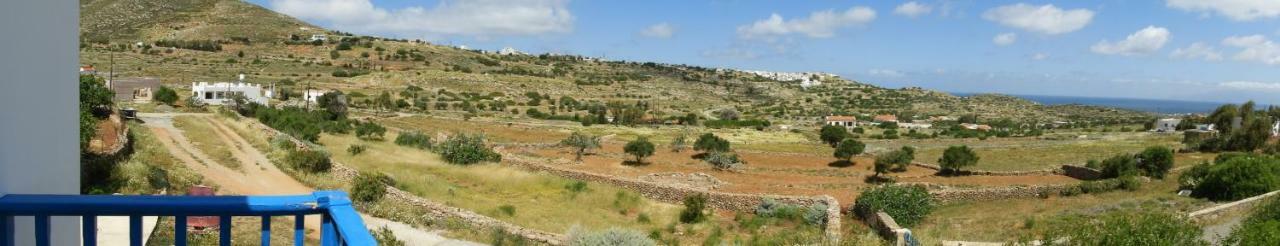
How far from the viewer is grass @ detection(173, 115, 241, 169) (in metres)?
19.3

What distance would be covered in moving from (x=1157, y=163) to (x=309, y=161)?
30.2 meters

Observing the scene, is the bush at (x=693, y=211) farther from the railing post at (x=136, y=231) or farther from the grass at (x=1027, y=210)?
the railing post at (x=136, y=231)

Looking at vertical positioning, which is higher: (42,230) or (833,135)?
(42,230)

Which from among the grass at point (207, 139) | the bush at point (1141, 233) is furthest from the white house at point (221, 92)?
the bush at point (1141, 233)

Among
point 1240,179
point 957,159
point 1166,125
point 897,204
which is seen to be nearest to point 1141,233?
point 897,204

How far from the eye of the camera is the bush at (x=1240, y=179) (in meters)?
20.2

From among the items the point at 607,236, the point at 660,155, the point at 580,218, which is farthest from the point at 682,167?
the point at 607,236

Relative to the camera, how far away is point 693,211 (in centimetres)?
2044

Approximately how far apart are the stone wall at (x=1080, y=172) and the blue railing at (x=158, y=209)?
33719mm

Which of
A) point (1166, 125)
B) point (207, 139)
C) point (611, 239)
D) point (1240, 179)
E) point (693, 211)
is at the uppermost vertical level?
point (1166, 125)

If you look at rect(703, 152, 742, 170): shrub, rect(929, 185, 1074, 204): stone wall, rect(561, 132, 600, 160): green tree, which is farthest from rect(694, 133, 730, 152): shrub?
rect(929, 185, 1074, 204): stone wall

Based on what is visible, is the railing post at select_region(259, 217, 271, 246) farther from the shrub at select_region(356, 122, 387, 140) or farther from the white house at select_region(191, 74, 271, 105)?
the white house at select_region(191, 74, 271, 105)

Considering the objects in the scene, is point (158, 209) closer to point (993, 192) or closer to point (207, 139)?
point (207, 139)

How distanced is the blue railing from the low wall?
82.5 feet
